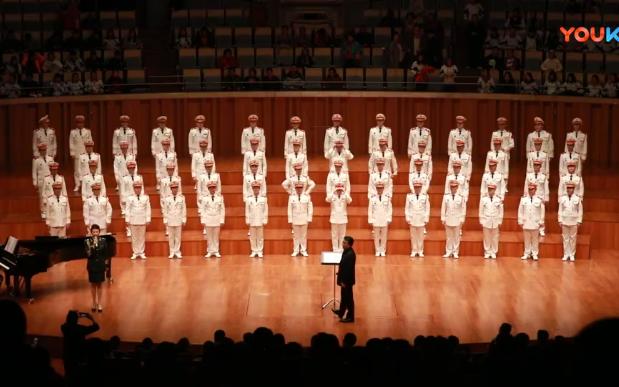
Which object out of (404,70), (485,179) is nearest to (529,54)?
(404,70)

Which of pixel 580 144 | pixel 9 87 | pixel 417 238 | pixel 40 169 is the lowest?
pixel 417 238

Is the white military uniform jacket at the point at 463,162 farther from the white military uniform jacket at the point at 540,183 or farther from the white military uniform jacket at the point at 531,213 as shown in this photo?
the white military uniform jacket at the point at 531,213

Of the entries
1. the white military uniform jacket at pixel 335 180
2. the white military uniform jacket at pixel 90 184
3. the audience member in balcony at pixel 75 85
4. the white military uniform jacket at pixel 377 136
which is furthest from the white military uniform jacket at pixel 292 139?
the audience member in balcony at pixel 75 85

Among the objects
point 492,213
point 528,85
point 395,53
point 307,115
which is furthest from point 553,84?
point 307,115

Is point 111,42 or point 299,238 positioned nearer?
point 299,238

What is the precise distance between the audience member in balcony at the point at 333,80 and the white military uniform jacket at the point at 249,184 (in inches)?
136

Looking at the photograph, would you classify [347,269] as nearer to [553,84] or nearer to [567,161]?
[567,161]

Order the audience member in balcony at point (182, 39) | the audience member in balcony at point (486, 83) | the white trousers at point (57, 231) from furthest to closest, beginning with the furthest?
the audience member in balcony at point (182, 39) → the audience member in balcony at point (486, 83) → the white trousers at point (57, 231)

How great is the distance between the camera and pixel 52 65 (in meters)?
19.3

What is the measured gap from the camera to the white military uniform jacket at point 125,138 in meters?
17.9

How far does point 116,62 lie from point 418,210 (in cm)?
689

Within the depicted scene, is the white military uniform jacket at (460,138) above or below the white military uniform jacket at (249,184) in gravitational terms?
above

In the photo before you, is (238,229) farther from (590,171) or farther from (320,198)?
(590,171)

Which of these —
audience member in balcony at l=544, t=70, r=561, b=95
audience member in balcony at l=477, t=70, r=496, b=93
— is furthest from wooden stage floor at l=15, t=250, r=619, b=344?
audience member in balcony at l=477, t=70, r=496, b=93
